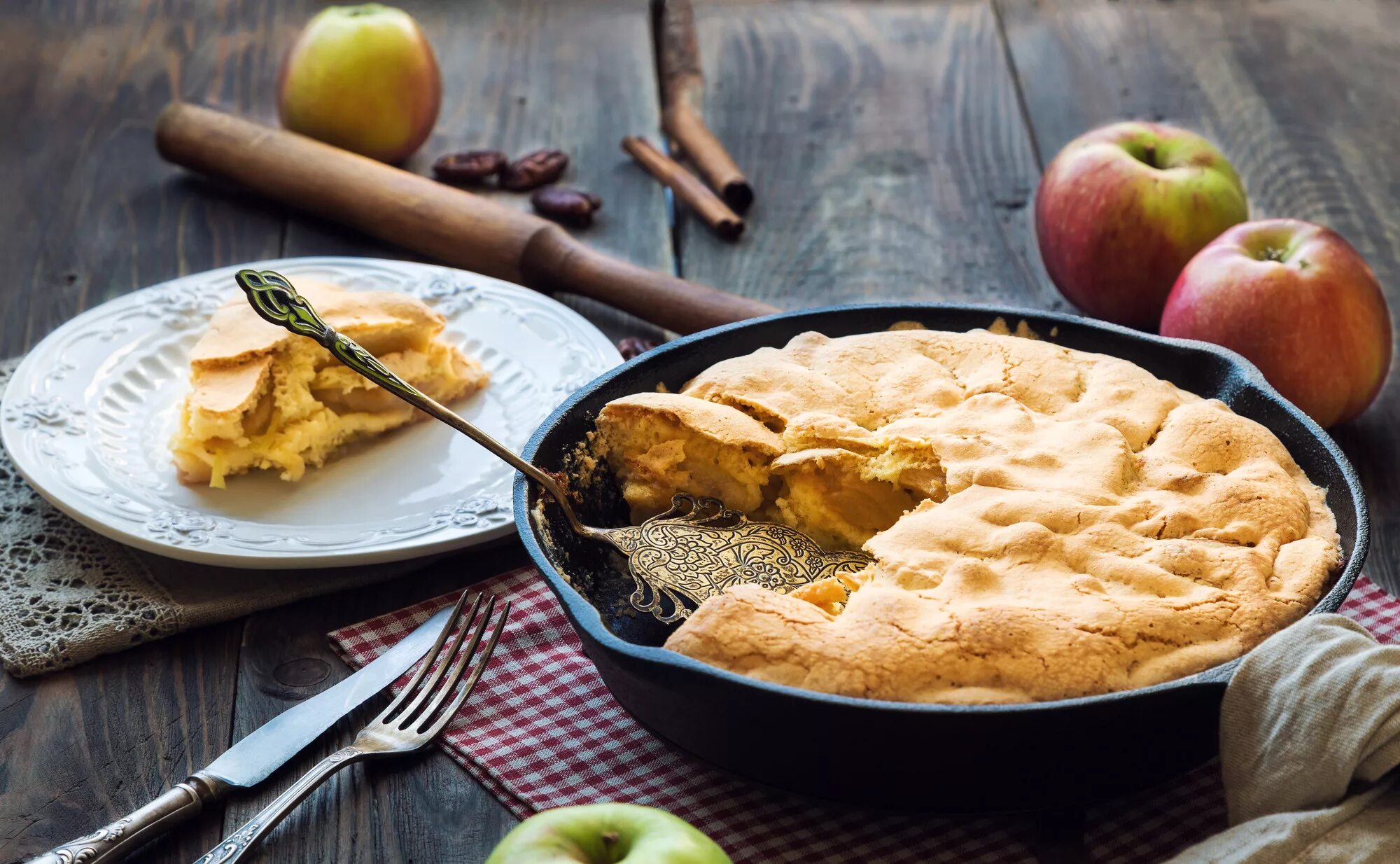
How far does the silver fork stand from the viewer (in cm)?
145

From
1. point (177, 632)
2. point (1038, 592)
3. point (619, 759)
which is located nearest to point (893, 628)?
point (1038, 592)

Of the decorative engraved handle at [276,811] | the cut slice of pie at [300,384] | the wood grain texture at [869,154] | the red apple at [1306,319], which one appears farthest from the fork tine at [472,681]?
the red apple at [1306,319]

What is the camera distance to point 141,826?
1469 millimetres

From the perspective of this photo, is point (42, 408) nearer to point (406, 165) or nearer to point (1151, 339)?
point (406, 165)

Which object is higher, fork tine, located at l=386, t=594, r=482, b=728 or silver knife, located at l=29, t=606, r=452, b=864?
fork tine, located at l=386, t=594, r=482, b=728

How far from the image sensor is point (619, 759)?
1605 millimetres

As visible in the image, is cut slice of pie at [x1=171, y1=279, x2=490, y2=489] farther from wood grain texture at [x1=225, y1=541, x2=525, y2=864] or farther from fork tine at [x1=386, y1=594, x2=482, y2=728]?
fork tine at [x1=386, y1=594, x2=482, y2=728]

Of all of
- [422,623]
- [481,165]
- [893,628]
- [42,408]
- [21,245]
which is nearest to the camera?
[893,628]

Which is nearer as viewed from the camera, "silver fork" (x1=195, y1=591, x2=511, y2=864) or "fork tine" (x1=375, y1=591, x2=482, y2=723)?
"silver fork" (x1=195, y1=591, x2=511, y2=864)

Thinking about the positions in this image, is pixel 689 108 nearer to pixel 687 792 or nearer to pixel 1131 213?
pixel 1131 213

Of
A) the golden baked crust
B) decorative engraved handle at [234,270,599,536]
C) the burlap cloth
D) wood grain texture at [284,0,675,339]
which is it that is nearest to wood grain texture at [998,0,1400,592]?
wood grain texture at [284,0,675,339]

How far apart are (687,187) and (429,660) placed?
165cm

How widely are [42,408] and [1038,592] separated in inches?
64.0

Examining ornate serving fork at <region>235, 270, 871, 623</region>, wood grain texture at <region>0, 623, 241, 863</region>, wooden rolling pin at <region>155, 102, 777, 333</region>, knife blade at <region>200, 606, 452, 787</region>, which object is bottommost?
wood grain texture at <region>0, 623, 241, 863</region>
